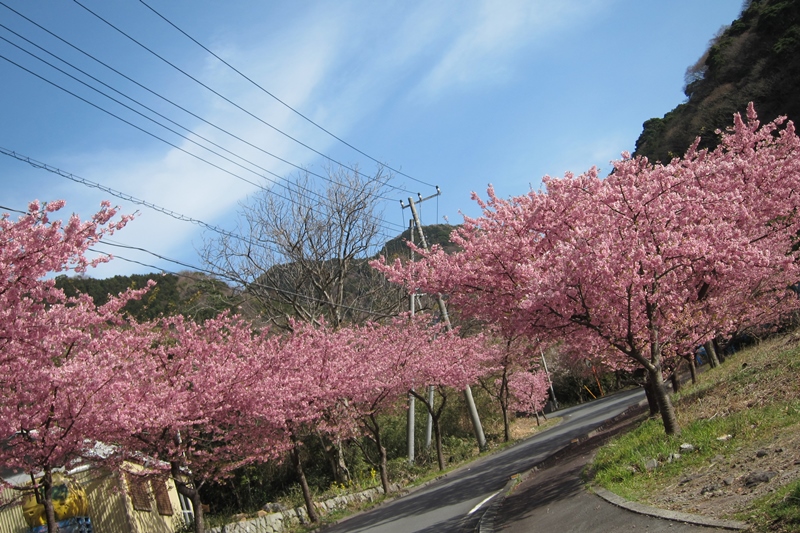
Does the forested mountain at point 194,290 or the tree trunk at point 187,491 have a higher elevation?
the forested mountain at point 194,290

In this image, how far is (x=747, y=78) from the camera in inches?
1565

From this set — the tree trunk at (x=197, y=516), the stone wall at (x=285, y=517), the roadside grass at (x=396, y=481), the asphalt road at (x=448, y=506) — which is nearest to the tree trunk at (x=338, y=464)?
the roadside grass at (x=396, y=481)

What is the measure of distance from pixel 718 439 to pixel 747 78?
125ft

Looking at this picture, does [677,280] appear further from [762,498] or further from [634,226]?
[762,498]

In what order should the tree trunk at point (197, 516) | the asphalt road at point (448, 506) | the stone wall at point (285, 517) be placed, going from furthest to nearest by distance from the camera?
1. the stone wall at point (285, 517)
2. the tree trunk at point (197, 516)
3. the asphalt road at point (448, 506)

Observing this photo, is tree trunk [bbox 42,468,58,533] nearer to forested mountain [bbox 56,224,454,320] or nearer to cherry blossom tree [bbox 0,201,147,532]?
cherry blossom tree [bbox 0,201,147,532]

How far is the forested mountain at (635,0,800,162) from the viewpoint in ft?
120

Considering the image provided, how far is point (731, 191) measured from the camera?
1362 centimetres

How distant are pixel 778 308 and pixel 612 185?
9.79 metres

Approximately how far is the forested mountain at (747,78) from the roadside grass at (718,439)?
83.4 ft

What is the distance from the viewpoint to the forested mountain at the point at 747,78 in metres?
36.6

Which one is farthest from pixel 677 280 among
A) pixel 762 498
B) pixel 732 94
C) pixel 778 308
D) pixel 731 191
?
pixel 732 94

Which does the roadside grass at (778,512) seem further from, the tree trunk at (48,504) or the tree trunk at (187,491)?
the tree trunk at (187,491)

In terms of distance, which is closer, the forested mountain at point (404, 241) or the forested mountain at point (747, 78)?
the forested mountain at point (404, 241)
